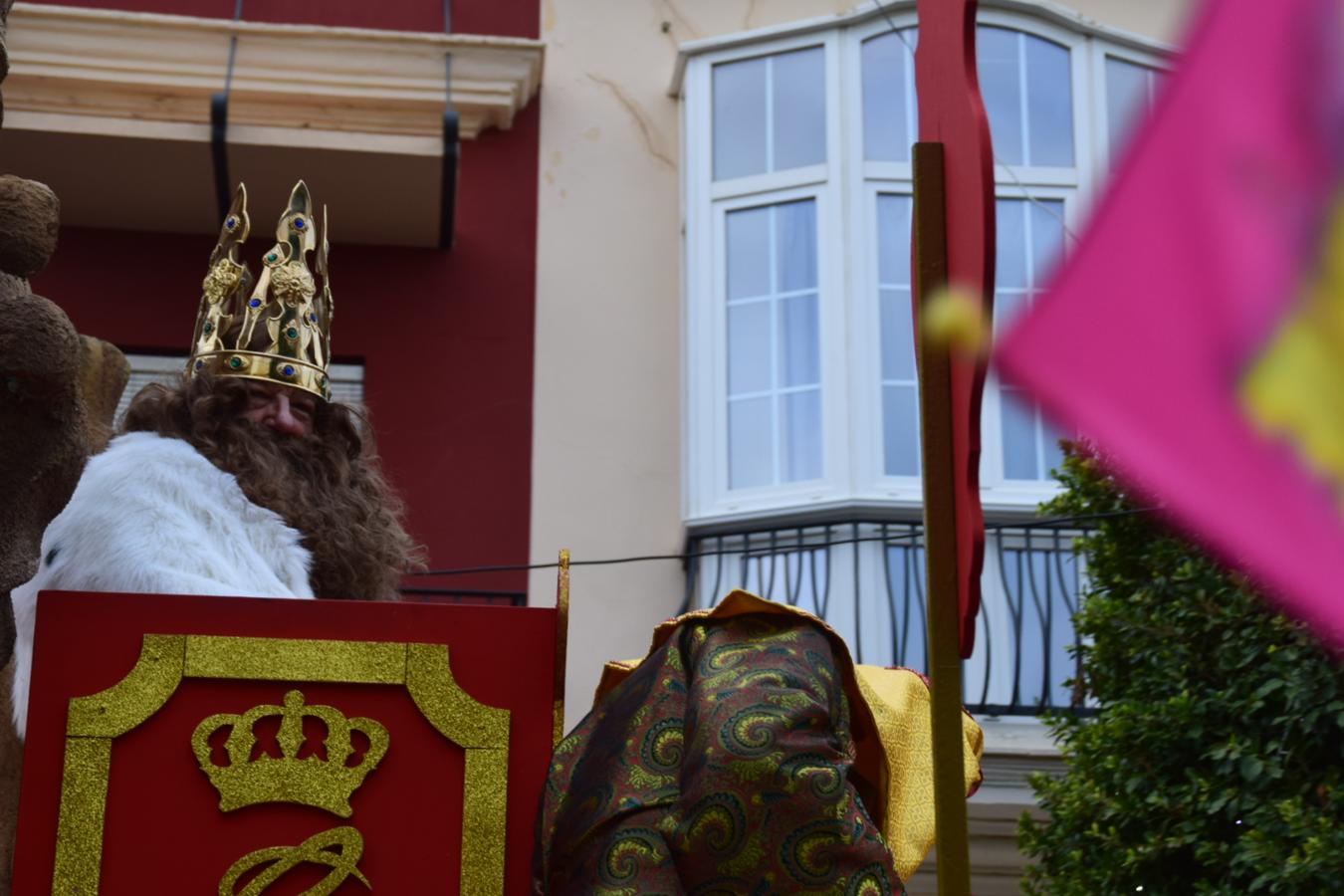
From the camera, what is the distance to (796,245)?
10.5 metres

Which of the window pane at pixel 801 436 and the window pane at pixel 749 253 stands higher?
the window pane at pixel 749 253

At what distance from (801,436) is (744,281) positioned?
907mm

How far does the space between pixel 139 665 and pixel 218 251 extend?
176 centimetres

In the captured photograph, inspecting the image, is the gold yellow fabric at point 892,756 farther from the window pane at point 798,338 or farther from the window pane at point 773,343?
the window pane at point 798,338

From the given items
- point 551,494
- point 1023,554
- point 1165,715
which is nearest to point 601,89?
point 551,494

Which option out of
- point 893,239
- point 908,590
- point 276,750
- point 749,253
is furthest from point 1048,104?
point 276,750

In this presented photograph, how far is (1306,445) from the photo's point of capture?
125cm

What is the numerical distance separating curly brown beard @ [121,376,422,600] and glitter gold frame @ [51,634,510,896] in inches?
35.5

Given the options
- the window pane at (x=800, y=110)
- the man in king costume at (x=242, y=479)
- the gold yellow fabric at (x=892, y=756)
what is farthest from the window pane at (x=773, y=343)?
the gold yellow fabric at (x=892, y=756)

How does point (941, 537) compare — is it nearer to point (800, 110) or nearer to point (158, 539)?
point (158, 539)

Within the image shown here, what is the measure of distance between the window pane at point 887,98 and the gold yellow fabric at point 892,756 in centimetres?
735

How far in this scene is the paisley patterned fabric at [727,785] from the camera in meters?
2.98

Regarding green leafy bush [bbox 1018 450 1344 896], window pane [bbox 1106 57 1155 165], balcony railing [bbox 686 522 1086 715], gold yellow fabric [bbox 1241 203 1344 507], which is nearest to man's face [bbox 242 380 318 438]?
green leafy bush [bbox 1018 450 1344 896]

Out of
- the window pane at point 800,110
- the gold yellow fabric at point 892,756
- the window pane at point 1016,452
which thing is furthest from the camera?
the window pane at point 800,110
